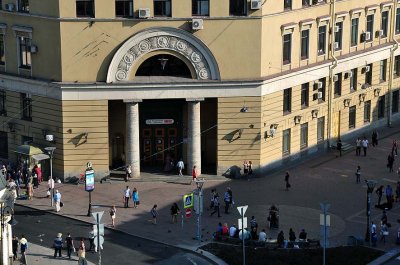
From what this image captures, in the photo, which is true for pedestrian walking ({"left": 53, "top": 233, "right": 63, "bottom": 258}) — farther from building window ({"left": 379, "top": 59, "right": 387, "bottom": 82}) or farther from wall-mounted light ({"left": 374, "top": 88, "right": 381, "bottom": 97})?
building window ({"left": 379, "top": 59, "right": 387, "bottom": 82})

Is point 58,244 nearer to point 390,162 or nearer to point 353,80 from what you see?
point 390,162

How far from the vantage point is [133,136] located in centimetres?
6294

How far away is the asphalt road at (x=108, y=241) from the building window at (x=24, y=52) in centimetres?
1146

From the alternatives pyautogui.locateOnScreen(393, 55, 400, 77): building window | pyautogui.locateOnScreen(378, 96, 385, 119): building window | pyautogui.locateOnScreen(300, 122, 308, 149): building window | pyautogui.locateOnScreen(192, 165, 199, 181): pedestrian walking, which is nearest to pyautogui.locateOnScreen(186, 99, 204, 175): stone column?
pyautogui.locateOnScreen(192, 165, 199, 181): pedestrian walking

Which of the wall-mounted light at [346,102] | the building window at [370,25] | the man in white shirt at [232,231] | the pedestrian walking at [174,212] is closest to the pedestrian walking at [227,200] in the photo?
the pedestrian walking at [174,212]

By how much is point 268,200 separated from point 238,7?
1331 centimetres

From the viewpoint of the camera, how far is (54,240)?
51.2 meters

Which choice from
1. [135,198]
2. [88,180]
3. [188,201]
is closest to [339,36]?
[135,198]

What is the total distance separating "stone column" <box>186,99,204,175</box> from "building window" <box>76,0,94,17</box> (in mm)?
8831

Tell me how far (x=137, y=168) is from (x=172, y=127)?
4500 millimetres

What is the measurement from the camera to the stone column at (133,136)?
62.4 metres

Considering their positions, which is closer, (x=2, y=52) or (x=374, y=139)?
(x=2, y=52)

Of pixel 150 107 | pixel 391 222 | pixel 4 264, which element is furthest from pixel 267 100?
pixel 4 264

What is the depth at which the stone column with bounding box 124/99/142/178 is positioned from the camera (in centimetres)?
6244
